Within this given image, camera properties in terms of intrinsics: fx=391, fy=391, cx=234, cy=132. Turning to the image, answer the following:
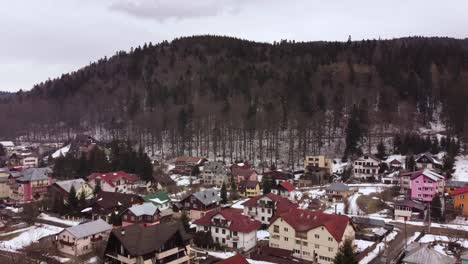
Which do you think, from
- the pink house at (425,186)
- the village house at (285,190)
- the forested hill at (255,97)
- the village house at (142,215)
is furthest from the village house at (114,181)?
the pink house at (425,186)

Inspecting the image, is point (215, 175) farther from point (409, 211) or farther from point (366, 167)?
point (409, 211)

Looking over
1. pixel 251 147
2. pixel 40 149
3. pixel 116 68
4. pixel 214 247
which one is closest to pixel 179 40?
pixel 116 68

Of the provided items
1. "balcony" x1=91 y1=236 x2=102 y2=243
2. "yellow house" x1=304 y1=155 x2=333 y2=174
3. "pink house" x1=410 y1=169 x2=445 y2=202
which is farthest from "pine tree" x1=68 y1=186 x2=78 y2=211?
"pink house" x1=410 y1=169 x2=445 y2=202

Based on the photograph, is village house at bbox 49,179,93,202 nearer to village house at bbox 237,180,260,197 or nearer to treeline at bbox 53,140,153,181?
treeline at bbox 53,140,153,181

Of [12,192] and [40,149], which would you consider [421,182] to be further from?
[40,149]

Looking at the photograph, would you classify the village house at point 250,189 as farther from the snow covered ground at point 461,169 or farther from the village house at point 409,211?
the snow covered ground at point 461,169

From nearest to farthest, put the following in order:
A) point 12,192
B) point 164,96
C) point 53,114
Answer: point 12,192, point 164,96, point 53,114
